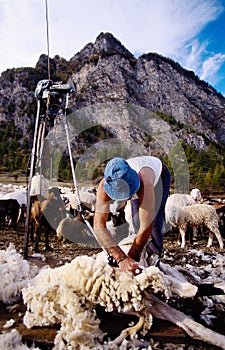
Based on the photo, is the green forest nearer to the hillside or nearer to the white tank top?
the hillside

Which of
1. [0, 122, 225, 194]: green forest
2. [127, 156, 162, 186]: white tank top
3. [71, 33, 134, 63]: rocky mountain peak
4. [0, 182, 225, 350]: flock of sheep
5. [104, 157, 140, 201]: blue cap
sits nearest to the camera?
[0, 182, 225, 350]: flock of sheep

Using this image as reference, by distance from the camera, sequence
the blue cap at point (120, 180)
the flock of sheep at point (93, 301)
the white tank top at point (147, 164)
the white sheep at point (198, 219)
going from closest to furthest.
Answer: the flock of sheep at point (93, 301)
the blue cap at point (120, 180)
the white tank top at point (147, 164)
the white sheep at point (198, 219)

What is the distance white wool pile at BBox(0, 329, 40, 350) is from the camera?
7.79 ft

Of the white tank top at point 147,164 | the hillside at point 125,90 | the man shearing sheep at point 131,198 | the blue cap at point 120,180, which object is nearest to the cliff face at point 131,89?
the hillside at point 125,90

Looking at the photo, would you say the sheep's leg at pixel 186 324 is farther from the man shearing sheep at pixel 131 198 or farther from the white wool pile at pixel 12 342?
the white wool pile at pixel 12 342

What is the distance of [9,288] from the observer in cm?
311

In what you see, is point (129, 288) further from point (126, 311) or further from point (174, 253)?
point (174, 253)

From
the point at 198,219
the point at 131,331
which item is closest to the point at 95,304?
the point at 131,331

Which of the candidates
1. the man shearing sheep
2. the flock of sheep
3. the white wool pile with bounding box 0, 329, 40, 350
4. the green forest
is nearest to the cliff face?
the green forest

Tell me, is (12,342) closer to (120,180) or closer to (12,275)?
(12,275)

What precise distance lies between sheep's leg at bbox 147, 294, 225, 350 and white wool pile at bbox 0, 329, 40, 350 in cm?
110

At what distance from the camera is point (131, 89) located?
12206 centimetres

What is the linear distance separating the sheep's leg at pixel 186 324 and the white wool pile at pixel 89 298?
0.19 metres

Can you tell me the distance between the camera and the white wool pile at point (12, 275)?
10.1 ft
